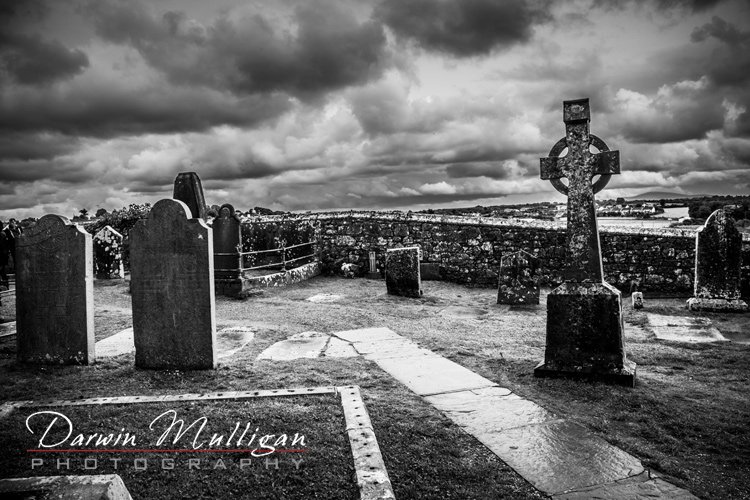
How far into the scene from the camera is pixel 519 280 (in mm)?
9836

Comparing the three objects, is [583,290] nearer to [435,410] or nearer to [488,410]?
[488,410]

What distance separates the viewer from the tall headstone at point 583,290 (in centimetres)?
455

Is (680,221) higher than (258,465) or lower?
higher

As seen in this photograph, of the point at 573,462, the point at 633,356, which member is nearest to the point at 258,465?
the point at 573,462

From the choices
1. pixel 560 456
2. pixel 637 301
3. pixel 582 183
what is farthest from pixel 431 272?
pixel 560 456

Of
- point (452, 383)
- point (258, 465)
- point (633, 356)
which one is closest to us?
point (258, 465)

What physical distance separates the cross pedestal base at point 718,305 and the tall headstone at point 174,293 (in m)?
8.72

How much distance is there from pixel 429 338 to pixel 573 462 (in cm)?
354

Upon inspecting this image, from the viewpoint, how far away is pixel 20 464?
2879 millimetres

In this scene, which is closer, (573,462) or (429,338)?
(573,462)

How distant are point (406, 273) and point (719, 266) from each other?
6.05 metres

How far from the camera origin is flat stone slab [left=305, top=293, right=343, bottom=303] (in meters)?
10.2

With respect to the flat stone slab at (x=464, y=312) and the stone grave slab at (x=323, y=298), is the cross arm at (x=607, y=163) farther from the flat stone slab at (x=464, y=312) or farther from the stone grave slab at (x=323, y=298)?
the stone grave slab at (x=323, y=298)

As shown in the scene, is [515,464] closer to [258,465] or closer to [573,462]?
[573,462]
